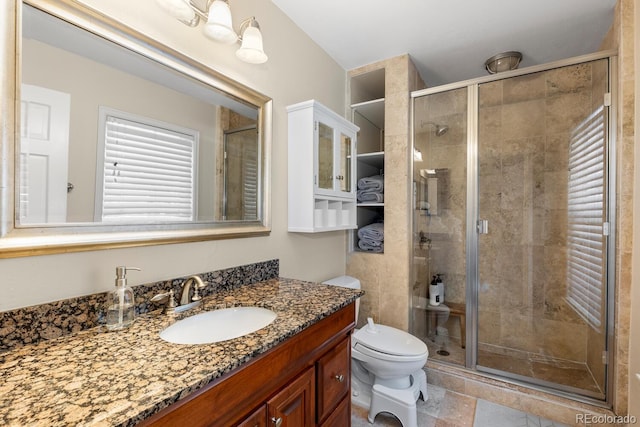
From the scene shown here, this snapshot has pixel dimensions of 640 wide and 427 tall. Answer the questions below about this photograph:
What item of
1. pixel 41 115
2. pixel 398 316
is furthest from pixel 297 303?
pixel 398 316

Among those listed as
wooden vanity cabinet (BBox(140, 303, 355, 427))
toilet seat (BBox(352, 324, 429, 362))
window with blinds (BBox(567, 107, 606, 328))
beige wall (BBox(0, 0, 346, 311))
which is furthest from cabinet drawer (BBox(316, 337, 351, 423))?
window with blinds (BBox(567, 107, 606, 328))

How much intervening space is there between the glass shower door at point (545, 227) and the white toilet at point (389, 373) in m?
0.69

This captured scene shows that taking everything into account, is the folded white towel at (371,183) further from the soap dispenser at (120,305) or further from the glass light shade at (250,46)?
the soap dispenser at (120,305)

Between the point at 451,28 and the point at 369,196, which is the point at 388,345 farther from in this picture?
the point at 451,28

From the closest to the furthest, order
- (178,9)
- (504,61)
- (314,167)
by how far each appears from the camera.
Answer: (178,9), (314,167), (504,61)

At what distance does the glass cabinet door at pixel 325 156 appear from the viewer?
5.72 feet

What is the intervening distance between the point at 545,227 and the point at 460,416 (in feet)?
4.43

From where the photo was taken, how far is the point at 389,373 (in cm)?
168

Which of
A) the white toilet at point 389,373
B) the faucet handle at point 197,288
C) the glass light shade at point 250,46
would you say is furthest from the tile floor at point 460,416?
the glass light shade at point 250,46

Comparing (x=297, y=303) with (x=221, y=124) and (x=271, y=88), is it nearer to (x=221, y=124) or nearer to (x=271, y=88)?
(x=221, y=124)

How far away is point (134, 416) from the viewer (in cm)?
50

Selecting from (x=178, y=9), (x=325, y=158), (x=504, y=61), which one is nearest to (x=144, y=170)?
(x=178, y=9)

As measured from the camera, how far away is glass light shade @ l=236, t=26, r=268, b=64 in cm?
127

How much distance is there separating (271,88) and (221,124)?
0.44 metres
